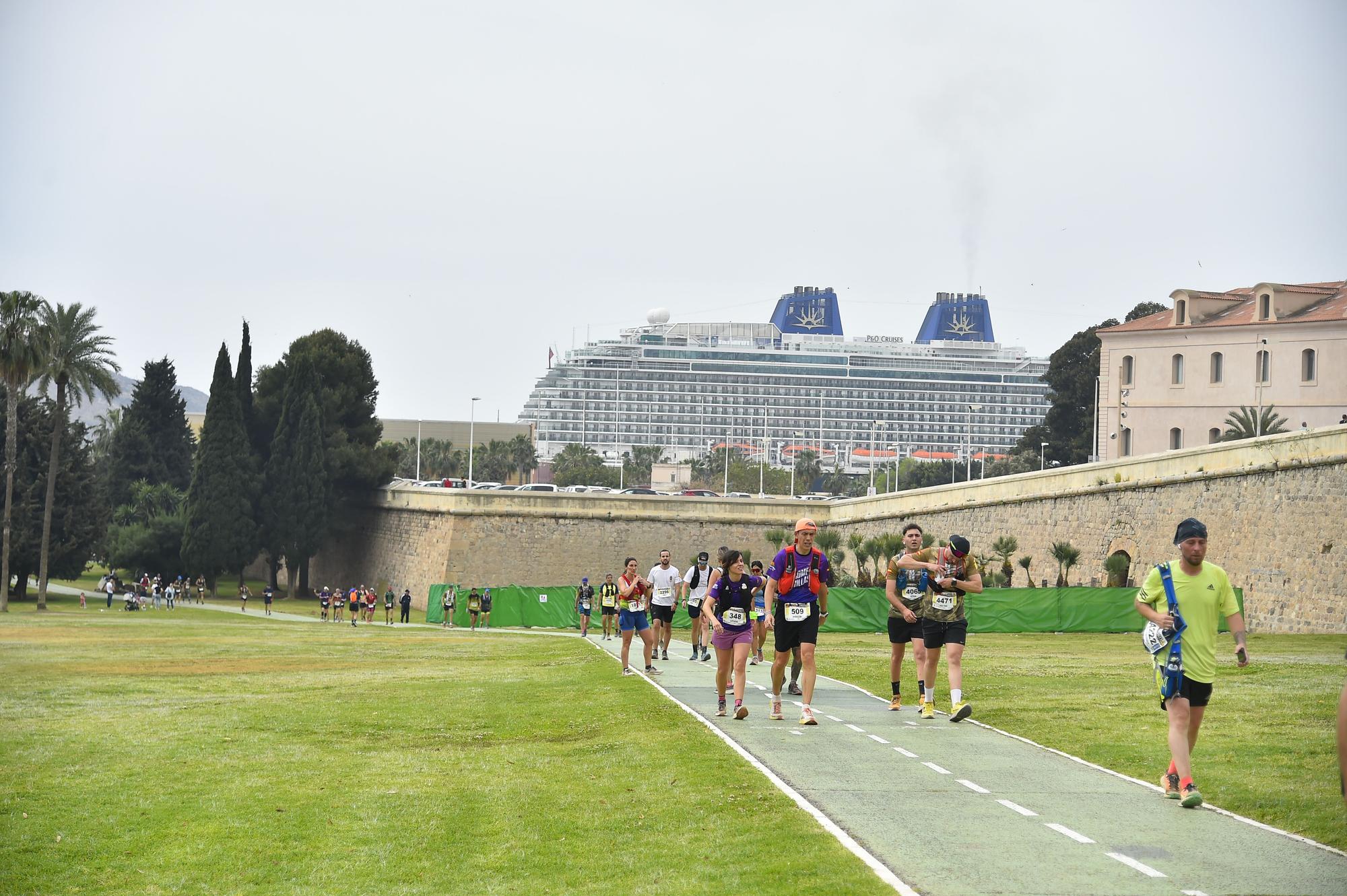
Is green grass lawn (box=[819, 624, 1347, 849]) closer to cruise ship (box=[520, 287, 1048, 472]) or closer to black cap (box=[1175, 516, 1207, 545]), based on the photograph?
black cap (box=[1175, 516, 1207, 545])

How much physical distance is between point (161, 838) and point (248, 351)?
69661 millimetres

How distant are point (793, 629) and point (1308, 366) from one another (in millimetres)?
52306

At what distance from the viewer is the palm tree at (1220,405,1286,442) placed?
58.3 meters

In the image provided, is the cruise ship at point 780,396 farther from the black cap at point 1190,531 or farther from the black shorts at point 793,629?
the black cap at point 1190,531

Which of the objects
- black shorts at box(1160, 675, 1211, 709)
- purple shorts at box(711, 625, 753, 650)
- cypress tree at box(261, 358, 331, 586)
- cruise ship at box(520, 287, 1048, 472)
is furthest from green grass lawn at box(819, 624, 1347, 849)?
cruise ship at box(520, 287, 1048, 472)

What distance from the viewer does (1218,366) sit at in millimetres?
65812

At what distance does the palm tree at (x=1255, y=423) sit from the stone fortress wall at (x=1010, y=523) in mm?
12225

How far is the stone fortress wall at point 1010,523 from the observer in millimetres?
36281

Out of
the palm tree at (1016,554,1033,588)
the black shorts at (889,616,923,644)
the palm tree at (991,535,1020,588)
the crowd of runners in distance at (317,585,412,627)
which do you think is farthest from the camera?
the crowd of runners in distance at (317,585,412,627)

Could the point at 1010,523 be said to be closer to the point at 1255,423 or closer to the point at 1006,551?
the point at 1006,551

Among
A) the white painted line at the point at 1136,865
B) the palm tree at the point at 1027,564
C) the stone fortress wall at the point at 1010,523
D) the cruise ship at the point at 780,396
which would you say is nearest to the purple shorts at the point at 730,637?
the white painted line at the point at 1136,865

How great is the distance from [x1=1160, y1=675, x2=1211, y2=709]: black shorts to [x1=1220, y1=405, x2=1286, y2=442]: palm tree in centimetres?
4952

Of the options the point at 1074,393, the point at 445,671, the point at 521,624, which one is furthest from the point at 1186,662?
the point at 1074,393

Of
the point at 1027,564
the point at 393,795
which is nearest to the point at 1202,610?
the point at 393,795
